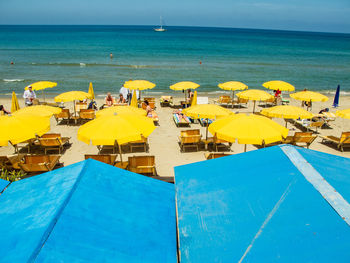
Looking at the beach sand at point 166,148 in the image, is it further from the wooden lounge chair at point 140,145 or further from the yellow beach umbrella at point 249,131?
the yellow beach umbrella at point 249,131

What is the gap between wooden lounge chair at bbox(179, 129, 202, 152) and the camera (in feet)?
31.4

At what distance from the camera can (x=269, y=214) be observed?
2.46 metres

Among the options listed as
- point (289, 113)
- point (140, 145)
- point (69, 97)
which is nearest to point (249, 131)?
point (289, 113)

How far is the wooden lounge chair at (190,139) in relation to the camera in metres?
9.58

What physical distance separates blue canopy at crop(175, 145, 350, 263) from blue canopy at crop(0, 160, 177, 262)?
357 mm

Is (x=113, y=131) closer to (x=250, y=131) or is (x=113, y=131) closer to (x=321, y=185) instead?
(x=250, y=131)

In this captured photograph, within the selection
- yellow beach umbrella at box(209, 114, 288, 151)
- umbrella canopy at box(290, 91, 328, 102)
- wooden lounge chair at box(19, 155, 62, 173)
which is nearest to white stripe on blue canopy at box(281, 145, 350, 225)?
yellow beach umbrella at box(209, 114, 288, 151)

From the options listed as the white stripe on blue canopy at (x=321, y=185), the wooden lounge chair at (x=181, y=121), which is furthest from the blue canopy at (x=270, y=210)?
the wooden lounge chair at (x=181, y=121)

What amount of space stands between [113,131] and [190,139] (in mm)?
3807

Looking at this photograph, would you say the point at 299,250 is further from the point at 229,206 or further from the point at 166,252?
the point at 166,252

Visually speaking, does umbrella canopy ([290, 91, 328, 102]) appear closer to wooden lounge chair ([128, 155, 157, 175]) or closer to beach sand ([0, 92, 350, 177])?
beach sand ([0, 92, 350, 177])

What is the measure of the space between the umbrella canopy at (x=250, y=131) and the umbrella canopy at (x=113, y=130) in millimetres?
2104

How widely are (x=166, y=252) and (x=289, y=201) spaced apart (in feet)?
4.52

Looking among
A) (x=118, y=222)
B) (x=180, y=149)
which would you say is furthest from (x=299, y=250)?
(x=180, y=149)
